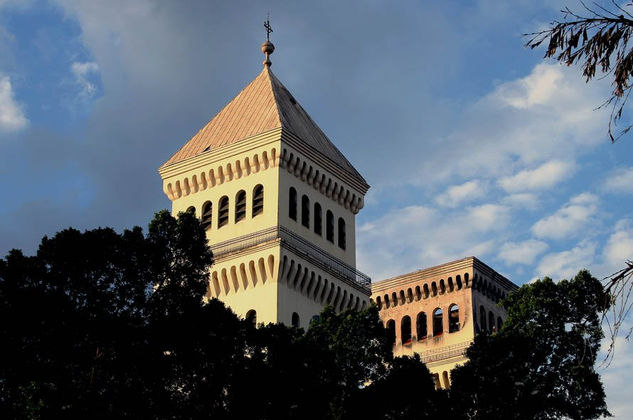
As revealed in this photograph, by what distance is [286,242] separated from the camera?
168 feet

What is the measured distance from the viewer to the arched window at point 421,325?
67.9 metres

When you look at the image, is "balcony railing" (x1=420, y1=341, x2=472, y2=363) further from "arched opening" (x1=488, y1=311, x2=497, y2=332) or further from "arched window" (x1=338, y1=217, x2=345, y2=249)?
"arched window" (x1=338, y1=217, x2=345, y2=249)

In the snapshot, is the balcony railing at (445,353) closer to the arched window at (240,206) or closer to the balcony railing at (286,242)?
the balcony railing at (286,242)

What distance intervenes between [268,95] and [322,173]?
18.2 feet

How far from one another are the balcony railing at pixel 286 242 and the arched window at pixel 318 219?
1.41 metres

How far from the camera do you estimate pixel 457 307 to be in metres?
66.8

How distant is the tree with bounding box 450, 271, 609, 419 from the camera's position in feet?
122

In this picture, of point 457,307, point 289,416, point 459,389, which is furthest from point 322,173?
point 289,416

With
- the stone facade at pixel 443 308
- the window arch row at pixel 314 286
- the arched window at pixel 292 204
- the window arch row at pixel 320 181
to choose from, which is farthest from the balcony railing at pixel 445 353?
the arched window at pixel 292 204

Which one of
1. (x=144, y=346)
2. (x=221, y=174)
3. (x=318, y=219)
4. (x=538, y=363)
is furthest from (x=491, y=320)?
(x=144, y=346)

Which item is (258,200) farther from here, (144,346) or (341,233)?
(144,346)

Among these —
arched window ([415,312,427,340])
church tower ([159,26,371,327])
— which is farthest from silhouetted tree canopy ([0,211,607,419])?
arched window ([415,312,427,340])

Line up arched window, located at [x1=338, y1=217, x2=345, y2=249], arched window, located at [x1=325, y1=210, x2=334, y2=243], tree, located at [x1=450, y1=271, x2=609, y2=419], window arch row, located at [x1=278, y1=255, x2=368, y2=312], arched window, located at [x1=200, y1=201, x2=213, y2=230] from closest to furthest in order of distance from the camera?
tree, located at [x1=450, y1=271, x2=609, y2=419] < window arch row, located at [x1=278, y1=255, x2=368, y2=312] < arched window, located at [x1=200, y1=201, x2=213, y2=230] < arched window, located at [x1=325, y1=210, x2=334, y2=243] < arched window, located at [x1=338, y1=217, x2=345, y2=249]

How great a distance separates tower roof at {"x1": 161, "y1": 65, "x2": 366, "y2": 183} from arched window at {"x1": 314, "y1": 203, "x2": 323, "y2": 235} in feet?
9.47
